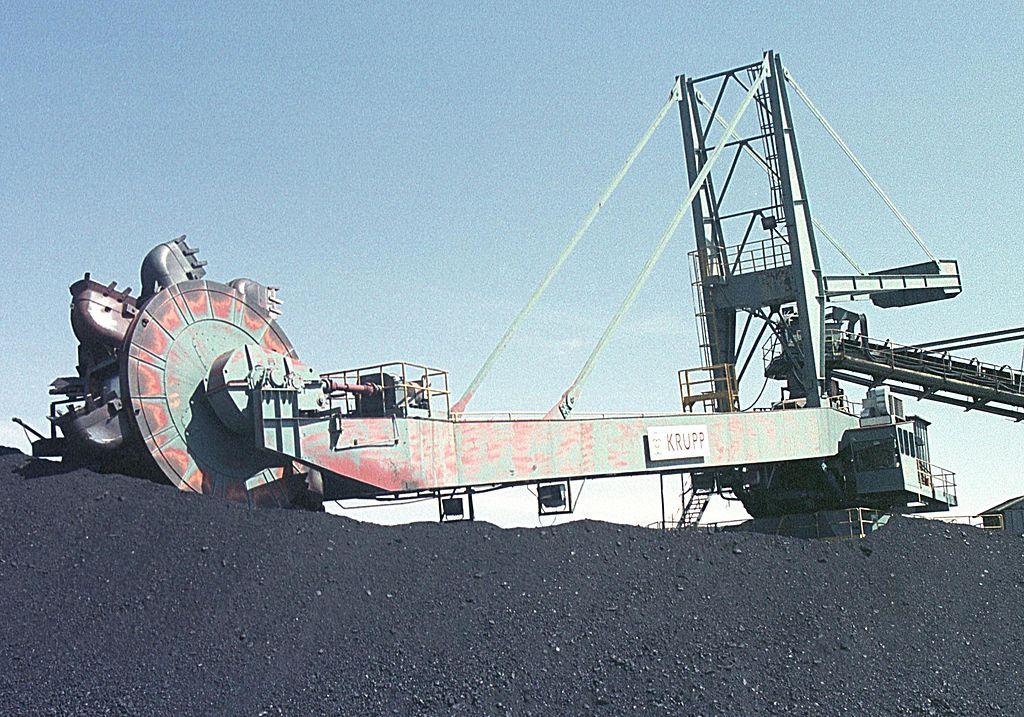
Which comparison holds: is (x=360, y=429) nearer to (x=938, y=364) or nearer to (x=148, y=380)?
(x=148, y=380)

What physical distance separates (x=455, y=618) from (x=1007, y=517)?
62.2ft

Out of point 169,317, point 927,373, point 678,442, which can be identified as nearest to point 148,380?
point 169,317

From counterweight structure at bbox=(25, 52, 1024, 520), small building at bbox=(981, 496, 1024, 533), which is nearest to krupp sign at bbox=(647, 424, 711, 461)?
counterweight structure at bbox=(25, 52, 1024, 520)

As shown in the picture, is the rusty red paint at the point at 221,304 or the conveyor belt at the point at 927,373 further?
the conveyor belt at the point at 927,373

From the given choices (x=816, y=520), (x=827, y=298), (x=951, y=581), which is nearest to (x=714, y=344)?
(x=827, y=298)

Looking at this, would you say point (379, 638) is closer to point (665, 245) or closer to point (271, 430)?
point (271, 430)

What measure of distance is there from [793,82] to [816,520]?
11527 mm

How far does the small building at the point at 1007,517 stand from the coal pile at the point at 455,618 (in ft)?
22.8

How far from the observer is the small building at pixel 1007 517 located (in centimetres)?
2603

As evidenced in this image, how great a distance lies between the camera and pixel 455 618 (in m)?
15.6

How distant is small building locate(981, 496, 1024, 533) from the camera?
85.4 ft

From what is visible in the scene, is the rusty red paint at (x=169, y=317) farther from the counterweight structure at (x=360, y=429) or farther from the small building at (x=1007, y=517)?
the small building at (x=1007, y=517)

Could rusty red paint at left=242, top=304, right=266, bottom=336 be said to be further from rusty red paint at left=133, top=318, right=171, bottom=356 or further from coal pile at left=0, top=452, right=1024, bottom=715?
coal pile at left=0, top=452, right=1024, bottom=715

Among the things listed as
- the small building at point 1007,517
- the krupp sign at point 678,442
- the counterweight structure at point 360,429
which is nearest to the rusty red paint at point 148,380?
the counterweight structure at point 360,429
